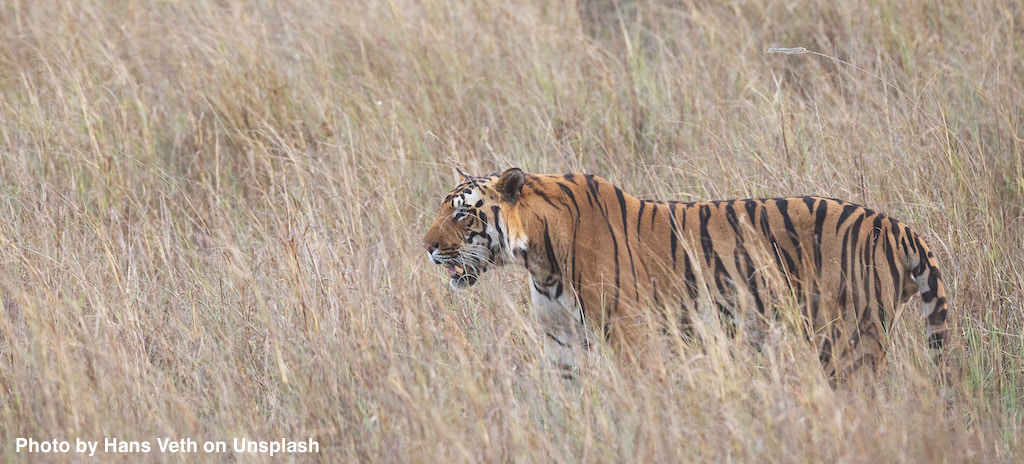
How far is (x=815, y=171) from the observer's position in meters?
4.86

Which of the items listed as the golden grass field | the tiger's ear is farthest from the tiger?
the golden grass field

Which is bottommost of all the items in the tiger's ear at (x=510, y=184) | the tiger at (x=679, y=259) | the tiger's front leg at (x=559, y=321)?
the tiger's front leg at (x=559, y=321)

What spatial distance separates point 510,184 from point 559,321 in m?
0.52

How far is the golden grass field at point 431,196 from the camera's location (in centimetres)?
307

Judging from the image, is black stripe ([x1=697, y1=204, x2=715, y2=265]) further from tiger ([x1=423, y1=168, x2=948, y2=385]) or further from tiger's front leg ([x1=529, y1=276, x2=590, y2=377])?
tiger's front leg ([x1=529, y1=276, x2=590, y2=377])

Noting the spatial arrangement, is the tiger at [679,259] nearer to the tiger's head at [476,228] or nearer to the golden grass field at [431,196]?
the tiger's head at [476,228]

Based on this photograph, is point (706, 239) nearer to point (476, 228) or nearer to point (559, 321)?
point (559, 321)

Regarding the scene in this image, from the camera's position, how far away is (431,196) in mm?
5426

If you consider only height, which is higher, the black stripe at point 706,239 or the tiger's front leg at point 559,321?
the black stripe at point 706,239

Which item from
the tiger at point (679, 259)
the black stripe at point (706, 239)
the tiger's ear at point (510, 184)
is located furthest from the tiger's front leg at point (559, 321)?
the black stripe at point (706, 239)

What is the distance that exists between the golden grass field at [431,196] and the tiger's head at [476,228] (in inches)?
6.5

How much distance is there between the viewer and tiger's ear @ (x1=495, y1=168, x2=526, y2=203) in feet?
12.0

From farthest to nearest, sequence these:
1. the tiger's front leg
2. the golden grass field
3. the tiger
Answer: the tiger's front leg → the tiger → the golden grass field

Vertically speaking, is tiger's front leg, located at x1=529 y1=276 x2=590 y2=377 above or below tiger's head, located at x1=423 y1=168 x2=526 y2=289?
below
